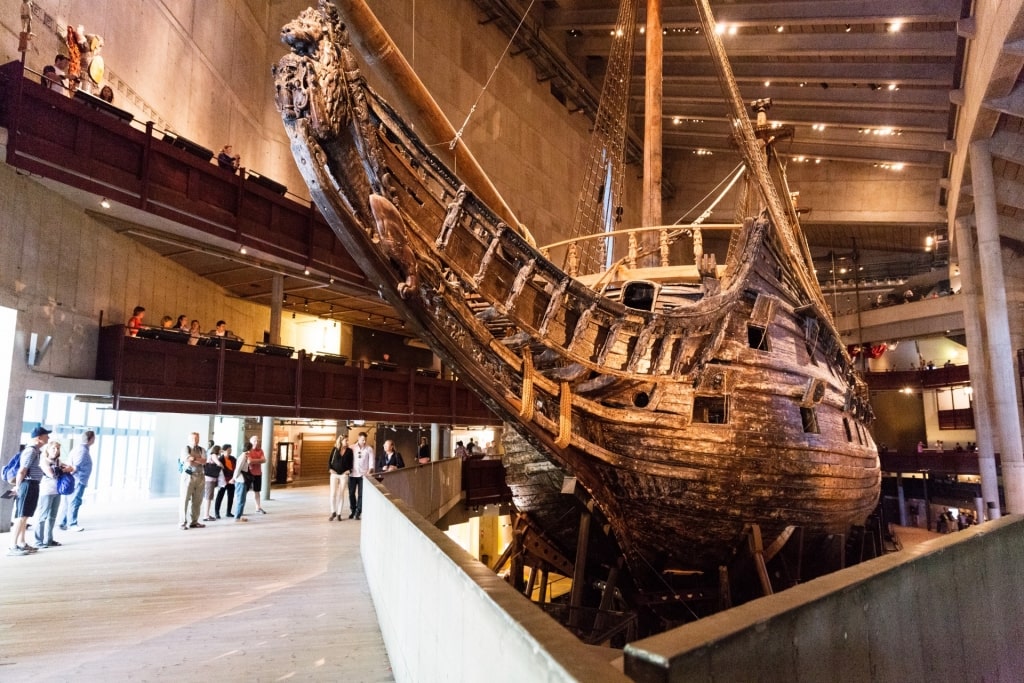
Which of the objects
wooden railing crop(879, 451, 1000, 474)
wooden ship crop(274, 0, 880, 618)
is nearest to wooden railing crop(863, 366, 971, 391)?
wooden railing crop(879, 451, 1000, 474)

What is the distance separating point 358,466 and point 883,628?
7776 millimetres

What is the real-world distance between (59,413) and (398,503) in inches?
351

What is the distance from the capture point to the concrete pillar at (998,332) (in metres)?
12.5

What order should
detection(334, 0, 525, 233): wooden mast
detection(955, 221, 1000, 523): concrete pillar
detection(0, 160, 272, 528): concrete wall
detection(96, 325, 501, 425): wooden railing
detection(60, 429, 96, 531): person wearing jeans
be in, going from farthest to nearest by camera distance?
detection(955, 221, 1000, 523): concrete pillar < detection(96, 325, 501, 425): wooden railing < detection(0, 160, 272, 528): concrete wall < detection(60, 429, 96, 531): person wearing jeans < detection(334, 0, 525, 233): wooden mast

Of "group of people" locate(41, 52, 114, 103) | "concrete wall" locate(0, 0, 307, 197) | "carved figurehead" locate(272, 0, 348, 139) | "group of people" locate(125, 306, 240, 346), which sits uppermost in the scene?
"concrete wall" locate(0, 0, 307, 197)

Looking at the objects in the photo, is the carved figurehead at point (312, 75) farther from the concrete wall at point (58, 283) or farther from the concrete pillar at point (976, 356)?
the concrete pillar at point (976, 356)

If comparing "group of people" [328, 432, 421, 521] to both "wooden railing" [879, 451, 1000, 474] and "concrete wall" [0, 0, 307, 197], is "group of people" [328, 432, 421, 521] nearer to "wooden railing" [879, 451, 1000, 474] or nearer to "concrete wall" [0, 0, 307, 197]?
"concrete wall" [0, 0, 307, 197]

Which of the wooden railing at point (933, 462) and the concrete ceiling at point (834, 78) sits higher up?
the concrete ceiling at point (834, 78)

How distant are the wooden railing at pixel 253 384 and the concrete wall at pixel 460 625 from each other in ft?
23.7

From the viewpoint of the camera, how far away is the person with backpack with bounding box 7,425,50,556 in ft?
20.4

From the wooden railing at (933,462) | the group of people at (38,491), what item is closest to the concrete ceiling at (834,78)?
the group of people at (38,491)

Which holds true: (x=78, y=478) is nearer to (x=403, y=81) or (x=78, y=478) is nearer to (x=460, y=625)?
(x=403, y=81)

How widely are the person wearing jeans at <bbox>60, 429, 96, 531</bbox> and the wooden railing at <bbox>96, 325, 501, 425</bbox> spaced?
1271 mm

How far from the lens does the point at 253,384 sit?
10648 mm
